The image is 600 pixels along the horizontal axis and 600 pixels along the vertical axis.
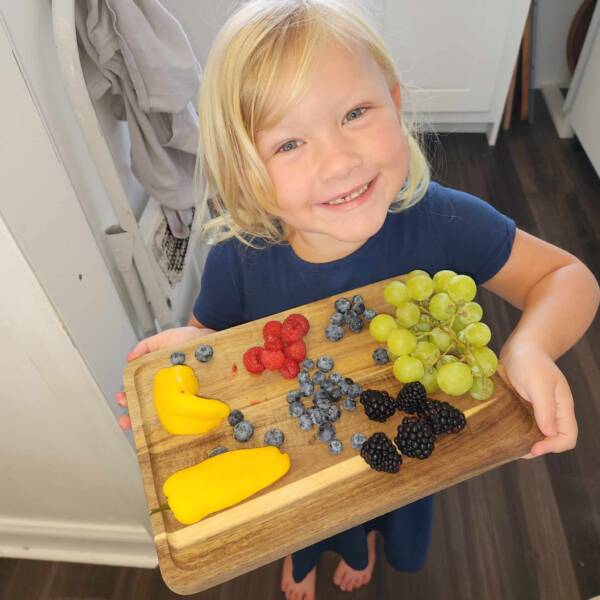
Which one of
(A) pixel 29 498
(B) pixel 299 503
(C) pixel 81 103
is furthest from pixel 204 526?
(A) pixel 29 498

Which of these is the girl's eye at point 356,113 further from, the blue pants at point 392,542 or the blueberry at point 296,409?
the blue pants at point 392,542

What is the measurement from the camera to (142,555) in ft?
5.20

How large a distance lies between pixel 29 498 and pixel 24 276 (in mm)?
888

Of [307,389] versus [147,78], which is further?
[147,78]

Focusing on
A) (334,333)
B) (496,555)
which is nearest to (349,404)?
(334,333)

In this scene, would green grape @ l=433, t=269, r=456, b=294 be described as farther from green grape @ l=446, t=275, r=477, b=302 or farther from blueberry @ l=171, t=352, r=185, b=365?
blueberry @ l=171, t=352, r=185, b=365

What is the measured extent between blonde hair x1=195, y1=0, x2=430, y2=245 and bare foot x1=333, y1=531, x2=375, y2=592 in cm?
110

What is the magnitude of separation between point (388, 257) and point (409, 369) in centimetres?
31

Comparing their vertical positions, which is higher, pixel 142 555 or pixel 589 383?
pixel 142 555

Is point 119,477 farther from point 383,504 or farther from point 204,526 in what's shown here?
point 383,504

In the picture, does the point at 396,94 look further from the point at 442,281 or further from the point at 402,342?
the point at 402,342

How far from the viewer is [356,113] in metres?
0.83

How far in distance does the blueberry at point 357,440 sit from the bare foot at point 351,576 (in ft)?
2.87

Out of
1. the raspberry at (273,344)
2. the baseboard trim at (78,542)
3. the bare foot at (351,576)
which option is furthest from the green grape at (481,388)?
the baseboard trim at (78,542)
